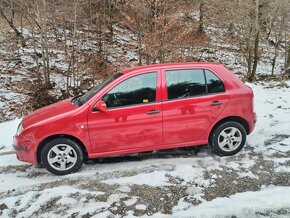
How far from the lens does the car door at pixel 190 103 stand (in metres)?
5.28

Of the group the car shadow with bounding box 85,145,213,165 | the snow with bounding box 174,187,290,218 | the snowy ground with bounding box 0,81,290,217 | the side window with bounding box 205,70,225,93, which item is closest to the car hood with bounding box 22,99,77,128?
the snowy ground with bounding box 0,81,290,217

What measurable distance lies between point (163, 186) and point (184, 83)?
5.85 ft

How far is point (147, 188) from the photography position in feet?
15.2

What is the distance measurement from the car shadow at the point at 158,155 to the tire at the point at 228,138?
26cm

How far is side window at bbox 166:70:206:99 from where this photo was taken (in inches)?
209

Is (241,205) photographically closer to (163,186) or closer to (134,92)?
(163,186)

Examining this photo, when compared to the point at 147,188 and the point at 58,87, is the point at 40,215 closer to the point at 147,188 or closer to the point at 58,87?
the point at 147,188

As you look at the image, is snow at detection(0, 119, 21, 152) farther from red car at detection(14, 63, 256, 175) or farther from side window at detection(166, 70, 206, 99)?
side window at detection(166, 70, 206, 99)

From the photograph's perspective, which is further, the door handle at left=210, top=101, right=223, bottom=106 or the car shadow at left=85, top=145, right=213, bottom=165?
the car shadow at left=85, top=145, right=213, bottom=165

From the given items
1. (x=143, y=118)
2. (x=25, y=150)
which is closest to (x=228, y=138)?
(x=143, y=118)

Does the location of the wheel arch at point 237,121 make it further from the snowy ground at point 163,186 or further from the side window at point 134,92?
the side window at point 134,92

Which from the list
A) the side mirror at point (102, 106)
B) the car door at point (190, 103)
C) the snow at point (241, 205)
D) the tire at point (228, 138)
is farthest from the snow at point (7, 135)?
the snow at point (241, 205)

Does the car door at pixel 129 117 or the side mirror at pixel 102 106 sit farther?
the car door at pixel 129 117

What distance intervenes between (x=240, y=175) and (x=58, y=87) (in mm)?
13791
